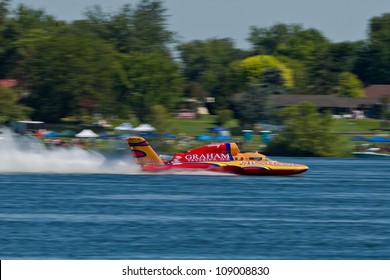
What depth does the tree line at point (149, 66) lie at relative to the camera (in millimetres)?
87750

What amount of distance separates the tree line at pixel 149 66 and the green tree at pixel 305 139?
1708 centimetres

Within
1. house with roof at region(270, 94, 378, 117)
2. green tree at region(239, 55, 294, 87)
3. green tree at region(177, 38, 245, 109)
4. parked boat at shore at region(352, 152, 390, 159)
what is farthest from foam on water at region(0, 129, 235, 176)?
green tree at region(177, 38, 245, 109)

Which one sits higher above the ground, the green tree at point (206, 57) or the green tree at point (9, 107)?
the green tree at point (206, 57)

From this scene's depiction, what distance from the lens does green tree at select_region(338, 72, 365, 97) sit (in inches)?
4865

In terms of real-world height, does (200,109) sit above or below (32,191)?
above

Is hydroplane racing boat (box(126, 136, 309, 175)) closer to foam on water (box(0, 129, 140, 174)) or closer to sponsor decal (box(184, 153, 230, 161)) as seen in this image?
sponsor decal (box(184, 153, 230, 161))

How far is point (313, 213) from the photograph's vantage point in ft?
92.2

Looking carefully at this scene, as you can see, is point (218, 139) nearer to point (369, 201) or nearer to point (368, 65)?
point (369, 201)

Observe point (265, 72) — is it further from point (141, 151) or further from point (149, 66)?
point (141, 151)

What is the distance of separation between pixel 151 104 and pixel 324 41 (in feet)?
226

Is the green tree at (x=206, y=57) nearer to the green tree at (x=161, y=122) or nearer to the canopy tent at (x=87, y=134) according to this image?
the green tree at (x=161, y=122)

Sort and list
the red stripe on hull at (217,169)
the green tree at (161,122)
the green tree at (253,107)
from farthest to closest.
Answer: the green tree at (253,107), the green tree at (161,122), the red stripe on hull at (217,169)

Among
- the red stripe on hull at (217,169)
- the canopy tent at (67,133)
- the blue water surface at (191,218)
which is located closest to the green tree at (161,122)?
the canopy tent at (67,133)

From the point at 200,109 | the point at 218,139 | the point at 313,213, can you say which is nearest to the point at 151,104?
the point at 218,139
